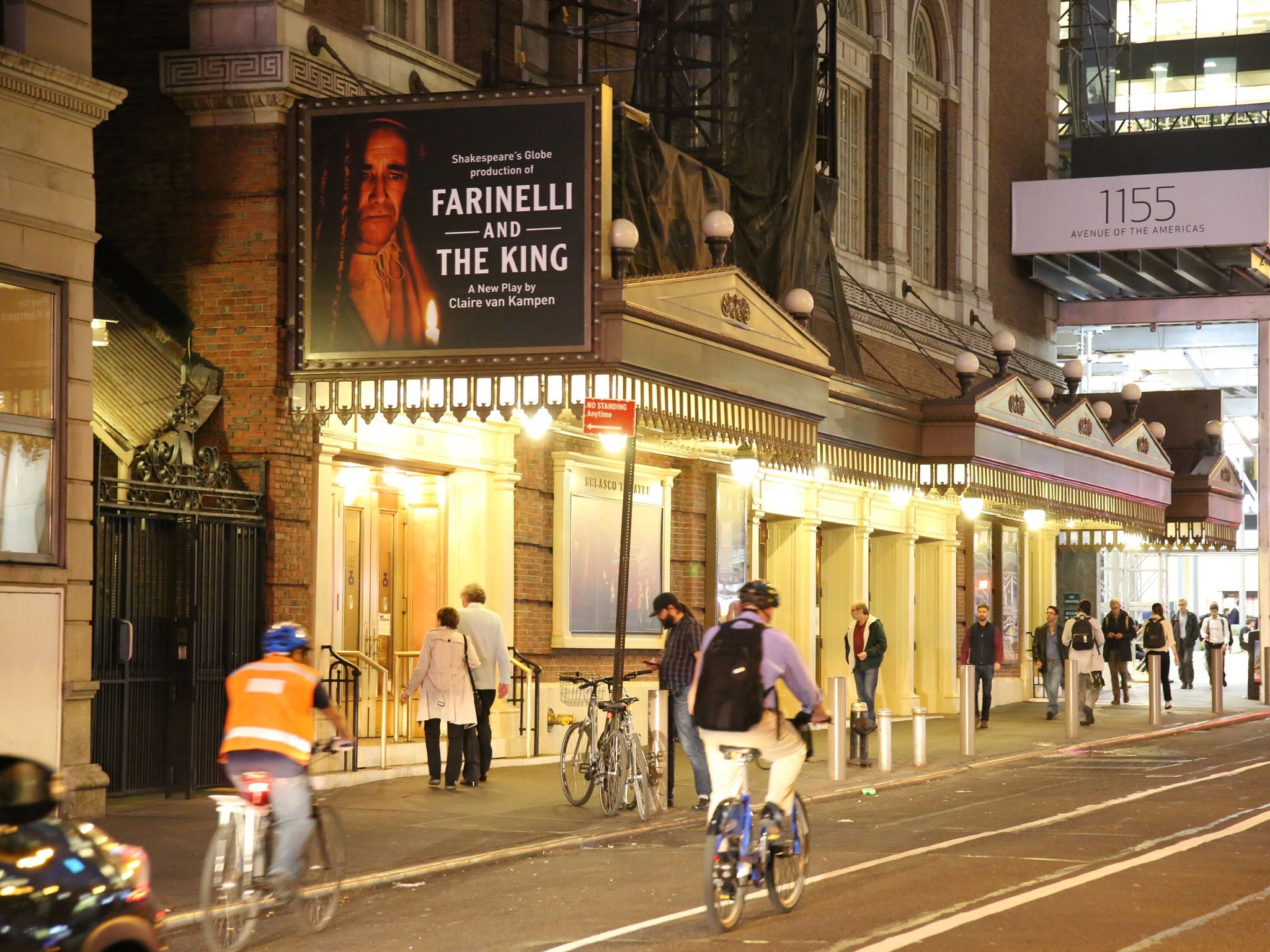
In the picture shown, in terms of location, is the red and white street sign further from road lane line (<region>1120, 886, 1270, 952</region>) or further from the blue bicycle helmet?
road lane line (<region>1120, 886, 1270, 952</region>)

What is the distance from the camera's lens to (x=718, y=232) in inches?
737

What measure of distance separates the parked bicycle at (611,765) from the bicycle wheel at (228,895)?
6187 millimetres

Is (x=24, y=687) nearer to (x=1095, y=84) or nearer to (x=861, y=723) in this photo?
(x=861, y=723)

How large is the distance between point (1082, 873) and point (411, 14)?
11773mm

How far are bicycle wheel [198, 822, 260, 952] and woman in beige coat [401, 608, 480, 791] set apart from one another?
7504mm

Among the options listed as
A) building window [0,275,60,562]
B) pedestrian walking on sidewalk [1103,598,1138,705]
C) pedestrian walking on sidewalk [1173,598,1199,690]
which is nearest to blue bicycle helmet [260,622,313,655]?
building window [0,275,60,562]

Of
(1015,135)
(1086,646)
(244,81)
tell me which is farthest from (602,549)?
(1015,135)

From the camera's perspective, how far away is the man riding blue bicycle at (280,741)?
9.66 m

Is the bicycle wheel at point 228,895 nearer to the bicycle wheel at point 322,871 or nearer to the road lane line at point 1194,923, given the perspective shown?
the bicycle wheel at point 322,871

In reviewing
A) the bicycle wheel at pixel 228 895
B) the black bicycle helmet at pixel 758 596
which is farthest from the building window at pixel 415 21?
the bicycle wheel at pixel 228 895

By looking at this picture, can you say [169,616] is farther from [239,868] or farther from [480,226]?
[239,868]

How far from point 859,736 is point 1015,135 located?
19.4 metres

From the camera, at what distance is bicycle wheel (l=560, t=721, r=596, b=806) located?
52.9 ft

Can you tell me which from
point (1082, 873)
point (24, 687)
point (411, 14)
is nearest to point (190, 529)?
point (24, 687)
